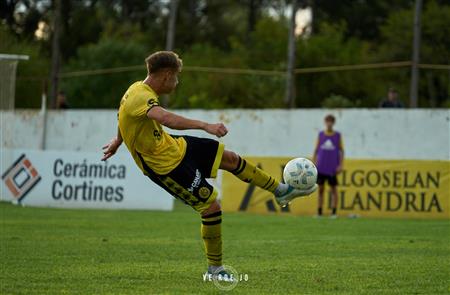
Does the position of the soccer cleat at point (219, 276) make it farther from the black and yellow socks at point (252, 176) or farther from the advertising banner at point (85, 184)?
the advertising banner at point (85, 184)

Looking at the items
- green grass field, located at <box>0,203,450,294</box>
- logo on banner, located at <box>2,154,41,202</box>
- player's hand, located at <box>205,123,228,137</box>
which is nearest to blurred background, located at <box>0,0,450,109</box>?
logo on banner, located at <box>2,154,41,202</box>

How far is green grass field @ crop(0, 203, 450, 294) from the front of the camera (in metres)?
8.56

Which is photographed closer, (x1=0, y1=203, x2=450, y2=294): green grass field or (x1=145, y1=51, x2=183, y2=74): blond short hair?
(x1=0, y1=203, x2=450, y2=294): green grass field

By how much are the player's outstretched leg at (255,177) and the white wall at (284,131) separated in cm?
1358

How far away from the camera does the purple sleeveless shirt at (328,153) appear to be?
64.5 ft

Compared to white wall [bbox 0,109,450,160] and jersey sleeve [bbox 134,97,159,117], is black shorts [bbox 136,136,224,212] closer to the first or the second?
jersey sleeve [bbox 134,97,159,117]

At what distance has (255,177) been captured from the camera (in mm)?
9195

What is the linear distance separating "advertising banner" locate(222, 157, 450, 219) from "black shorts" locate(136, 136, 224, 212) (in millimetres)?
11120

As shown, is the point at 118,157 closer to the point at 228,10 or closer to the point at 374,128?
the point at 374,128

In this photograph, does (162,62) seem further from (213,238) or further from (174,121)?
(213,238)

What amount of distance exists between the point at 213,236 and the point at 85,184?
12560 mm

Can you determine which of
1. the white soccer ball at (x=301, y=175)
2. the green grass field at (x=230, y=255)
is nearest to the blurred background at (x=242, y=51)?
the green grass field at (x=230, y=255)

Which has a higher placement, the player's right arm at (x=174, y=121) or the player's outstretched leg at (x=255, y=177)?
the player's right arm at (x=174, y=121)

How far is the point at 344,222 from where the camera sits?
17719mm
